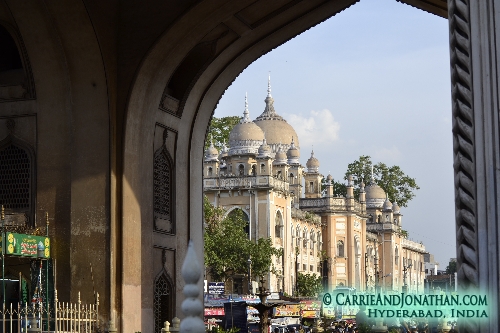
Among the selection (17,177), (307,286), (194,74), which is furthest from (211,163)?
(17,177)

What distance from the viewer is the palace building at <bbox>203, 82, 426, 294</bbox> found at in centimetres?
5434

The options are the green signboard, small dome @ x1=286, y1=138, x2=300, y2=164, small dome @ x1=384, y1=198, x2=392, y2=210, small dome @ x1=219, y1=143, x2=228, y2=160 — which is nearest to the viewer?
the green signboard

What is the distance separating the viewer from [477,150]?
4465 millimetres

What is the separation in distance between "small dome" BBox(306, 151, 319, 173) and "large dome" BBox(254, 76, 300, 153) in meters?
1.78

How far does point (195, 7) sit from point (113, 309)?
5055 millimetres

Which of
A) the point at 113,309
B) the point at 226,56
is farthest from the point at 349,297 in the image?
the point at 226,56

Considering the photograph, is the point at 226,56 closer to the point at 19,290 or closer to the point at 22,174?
the point at 22,174

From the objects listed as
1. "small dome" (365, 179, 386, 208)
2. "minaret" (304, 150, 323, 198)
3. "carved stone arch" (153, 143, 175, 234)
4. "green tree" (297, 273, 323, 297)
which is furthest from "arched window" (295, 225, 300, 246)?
"carved stone arch" (153, 143, 175, 234)

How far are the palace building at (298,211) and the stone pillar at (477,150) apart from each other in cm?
3702

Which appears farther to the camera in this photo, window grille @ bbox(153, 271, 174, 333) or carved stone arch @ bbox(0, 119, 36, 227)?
window grille @ bbox(153, 271, 174, 333)

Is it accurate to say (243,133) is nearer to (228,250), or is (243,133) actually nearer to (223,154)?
(223,154)

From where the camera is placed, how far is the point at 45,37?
14656 mm

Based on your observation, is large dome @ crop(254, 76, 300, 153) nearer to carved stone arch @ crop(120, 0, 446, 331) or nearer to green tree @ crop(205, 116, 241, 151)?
green tree @ crop(205, 116, 241, 151)

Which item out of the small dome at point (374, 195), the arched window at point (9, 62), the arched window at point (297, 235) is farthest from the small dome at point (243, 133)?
the arched window at point (9, 62)
